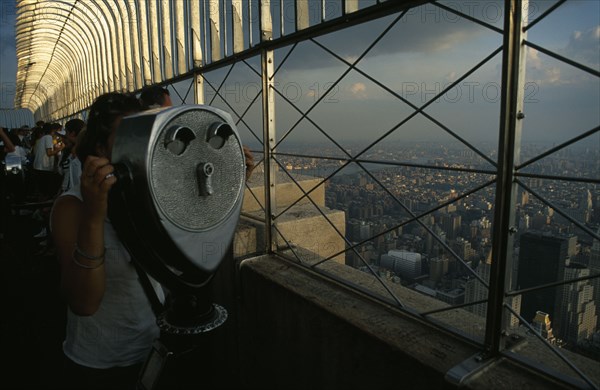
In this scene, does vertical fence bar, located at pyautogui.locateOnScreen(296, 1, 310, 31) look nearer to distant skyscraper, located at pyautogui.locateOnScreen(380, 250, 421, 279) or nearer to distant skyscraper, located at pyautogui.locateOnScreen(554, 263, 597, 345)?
distant skyscraper, located at pyautogui.locateOnScreen(380, 250, 421, 279)

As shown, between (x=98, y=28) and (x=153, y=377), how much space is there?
9982mm

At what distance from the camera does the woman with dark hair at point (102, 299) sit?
1264mm

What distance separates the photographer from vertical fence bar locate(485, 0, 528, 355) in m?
1.49

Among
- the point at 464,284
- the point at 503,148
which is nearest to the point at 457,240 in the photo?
the point at 464,284

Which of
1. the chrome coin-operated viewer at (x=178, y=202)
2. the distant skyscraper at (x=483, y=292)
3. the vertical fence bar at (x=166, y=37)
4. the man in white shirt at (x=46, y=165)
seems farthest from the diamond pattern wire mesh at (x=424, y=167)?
the man in white shirt at (x=46, y=165)

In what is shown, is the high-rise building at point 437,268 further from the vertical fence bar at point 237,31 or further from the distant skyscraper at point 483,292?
the vertical fence bar at point 237,31

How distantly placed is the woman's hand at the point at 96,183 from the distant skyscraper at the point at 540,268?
4.75ft

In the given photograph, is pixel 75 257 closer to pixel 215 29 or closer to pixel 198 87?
pixel 215 29

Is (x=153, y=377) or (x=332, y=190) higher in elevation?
(x=332, y=190)

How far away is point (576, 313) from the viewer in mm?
1580

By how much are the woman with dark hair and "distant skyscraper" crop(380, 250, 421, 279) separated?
1.25 m

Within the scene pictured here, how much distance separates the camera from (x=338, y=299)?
7.63ft

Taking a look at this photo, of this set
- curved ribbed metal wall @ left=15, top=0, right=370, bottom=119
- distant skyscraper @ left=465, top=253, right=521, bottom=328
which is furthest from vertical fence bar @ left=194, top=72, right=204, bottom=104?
distant skyscraper @ left=465, top=253, right=521, bottom=328

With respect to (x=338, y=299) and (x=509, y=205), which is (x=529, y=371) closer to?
(x=509, y=205)
